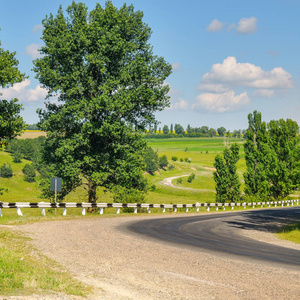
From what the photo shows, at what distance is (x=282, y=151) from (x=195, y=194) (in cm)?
6609

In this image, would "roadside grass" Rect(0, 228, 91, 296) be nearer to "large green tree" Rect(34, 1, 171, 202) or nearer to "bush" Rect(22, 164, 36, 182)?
"large green tree" Rect(34, 1, 171, 202)

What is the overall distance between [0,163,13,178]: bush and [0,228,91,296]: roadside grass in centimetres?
15049

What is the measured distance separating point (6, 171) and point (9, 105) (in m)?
129

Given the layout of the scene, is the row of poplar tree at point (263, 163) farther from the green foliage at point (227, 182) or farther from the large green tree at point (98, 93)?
the large green tree at point (98, 93)

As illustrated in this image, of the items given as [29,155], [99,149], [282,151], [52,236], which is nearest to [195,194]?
[282,151]

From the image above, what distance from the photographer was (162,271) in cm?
991

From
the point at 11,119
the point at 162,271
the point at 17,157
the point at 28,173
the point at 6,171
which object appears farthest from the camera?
the point at 17,157

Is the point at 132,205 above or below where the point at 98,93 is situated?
below

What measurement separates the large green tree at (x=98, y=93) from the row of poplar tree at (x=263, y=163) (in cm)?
3229

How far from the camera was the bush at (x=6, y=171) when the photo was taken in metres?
153

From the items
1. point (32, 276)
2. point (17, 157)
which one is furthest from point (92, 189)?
point (17, 157)

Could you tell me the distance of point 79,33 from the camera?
103 ft

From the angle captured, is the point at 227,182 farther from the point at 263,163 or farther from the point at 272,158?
the point at 272,158

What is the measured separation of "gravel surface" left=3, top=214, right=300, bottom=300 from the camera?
8.03 m
